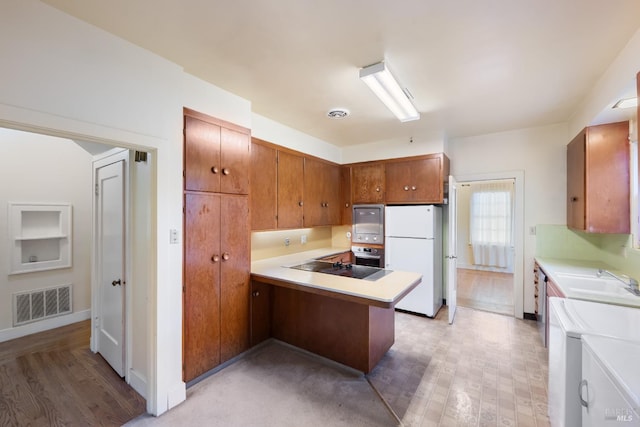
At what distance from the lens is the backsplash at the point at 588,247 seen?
8.11 feet

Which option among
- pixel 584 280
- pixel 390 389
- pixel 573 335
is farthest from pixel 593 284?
pixel 390 389

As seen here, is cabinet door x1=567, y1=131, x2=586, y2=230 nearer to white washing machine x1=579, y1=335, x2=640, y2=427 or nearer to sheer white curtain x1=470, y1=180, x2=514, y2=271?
white washing machine x1=579, y1=335, x2=640, y2=427

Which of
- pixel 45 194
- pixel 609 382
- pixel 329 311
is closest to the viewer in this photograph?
pixel 609 382

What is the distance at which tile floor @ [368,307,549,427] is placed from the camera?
1.94 meters

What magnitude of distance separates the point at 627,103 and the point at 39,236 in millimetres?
6163

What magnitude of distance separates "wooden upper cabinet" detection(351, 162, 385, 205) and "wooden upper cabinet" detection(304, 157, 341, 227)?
0.28 meters

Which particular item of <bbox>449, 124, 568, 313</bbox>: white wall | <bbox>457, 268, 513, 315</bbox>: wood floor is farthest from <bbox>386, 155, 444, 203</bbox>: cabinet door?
<bbox>457, 268, 513, 315</bbox>: wood floor

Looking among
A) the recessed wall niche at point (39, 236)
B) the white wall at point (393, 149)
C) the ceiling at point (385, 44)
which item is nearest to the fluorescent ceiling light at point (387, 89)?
the ceiling at point (385, 44)

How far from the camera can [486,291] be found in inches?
195

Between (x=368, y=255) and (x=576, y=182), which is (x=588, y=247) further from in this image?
(x=368, y=255)

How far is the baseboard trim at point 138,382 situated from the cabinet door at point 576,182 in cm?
416

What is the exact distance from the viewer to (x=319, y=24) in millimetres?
1589

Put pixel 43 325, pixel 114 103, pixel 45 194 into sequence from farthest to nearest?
pixel 45 194, pixel 43 325, pixel 114 103

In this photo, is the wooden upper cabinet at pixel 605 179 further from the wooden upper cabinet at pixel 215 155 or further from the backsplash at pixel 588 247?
the wooden upper cabinet at pixel 215 155
